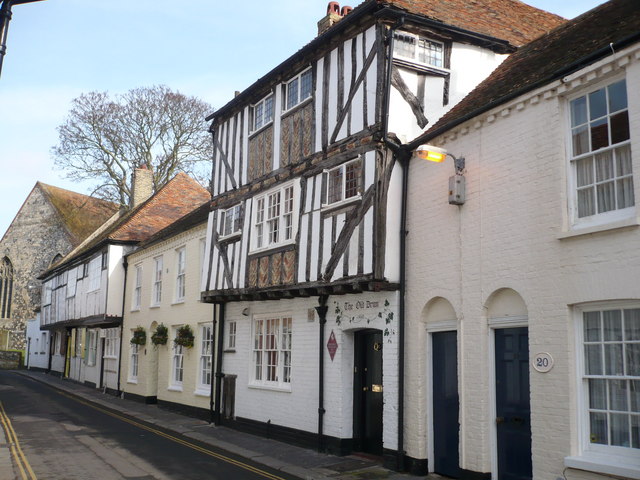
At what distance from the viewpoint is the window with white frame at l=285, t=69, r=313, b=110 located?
14320 mm

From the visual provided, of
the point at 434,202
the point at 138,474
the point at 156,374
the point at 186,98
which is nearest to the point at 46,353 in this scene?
the point at 186,98

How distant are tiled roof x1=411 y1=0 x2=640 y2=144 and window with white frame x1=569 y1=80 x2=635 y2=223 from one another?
0.53 m

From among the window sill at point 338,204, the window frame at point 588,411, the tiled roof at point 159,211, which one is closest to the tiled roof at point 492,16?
the window sill at point 338,204

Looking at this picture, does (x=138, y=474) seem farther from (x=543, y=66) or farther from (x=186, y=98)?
(x=186, y=98)

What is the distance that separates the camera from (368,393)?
12750 millimetres

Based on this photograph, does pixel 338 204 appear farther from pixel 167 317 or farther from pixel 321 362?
pixel 167 317

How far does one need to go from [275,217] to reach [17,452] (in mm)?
7197

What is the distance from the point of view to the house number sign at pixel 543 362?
841 centimetres

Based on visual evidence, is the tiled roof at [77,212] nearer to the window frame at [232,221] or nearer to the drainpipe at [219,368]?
the drainpipe at [219,368]

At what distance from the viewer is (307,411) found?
1379 cm

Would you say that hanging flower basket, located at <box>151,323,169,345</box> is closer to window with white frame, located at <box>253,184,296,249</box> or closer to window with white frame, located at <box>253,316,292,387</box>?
window with white frame, located at <box>253,316,292,387</box>

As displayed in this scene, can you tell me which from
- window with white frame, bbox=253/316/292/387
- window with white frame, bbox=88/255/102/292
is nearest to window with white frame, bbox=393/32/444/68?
window with white frame, bbox=253/316/292/387

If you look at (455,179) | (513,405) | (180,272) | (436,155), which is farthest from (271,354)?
(513,405)

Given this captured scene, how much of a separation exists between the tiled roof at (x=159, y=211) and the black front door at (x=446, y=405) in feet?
64.8
